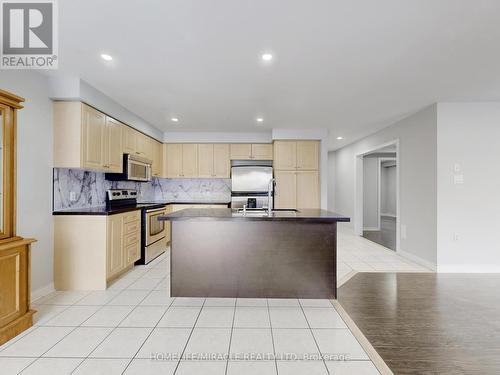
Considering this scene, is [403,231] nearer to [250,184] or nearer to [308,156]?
[308,156]

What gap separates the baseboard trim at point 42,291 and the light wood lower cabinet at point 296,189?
3767 millimetres

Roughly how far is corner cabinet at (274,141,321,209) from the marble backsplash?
138 centimetres

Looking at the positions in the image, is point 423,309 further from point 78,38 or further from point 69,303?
point 78,38

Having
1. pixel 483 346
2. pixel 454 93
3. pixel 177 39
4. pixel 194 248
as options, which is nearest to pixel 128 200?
pixel 194 248

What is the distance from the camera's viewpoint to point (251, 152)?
570 centimetres

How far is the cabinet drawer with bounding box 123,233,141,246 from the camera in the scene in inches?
142

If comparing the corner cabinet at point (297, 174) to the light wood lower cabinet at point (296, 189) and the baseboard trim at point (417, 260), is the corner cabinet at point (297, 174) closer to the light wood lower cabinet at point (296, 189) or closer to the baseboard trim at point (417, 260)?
the light wood lower cabinet at point (296, 189)

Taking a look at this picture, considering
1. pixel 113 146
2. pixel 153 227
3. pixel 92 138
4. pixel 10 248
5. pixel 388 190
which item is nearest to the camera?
pixel 10 248

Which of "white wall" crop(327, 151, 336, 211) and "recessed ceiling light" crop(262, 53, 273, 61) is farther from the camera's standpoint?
"white wall" crop(327, 151, 336, 211)

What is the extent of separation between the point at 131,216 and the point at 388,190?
36.9 ft

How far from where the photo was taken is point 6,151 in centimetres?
213

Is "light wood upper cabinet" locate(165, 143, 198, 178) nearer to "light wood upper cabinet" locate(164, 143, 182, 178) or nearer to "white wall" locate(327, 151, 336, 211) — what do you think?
"light wood upper cabinet" locate(164, 143, 182, 178)

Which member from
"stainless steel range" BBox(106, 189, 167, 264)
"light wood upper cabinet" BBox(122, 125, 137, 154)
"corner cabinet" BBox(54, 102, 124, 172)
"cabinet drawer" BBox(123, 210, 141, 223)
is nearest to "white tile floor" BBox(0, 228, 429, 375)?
"cabinet drawer" BBox(123, 210, 141, 223)

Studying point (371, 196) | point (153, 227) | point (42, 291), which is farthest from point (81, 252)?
point (371, 196)
